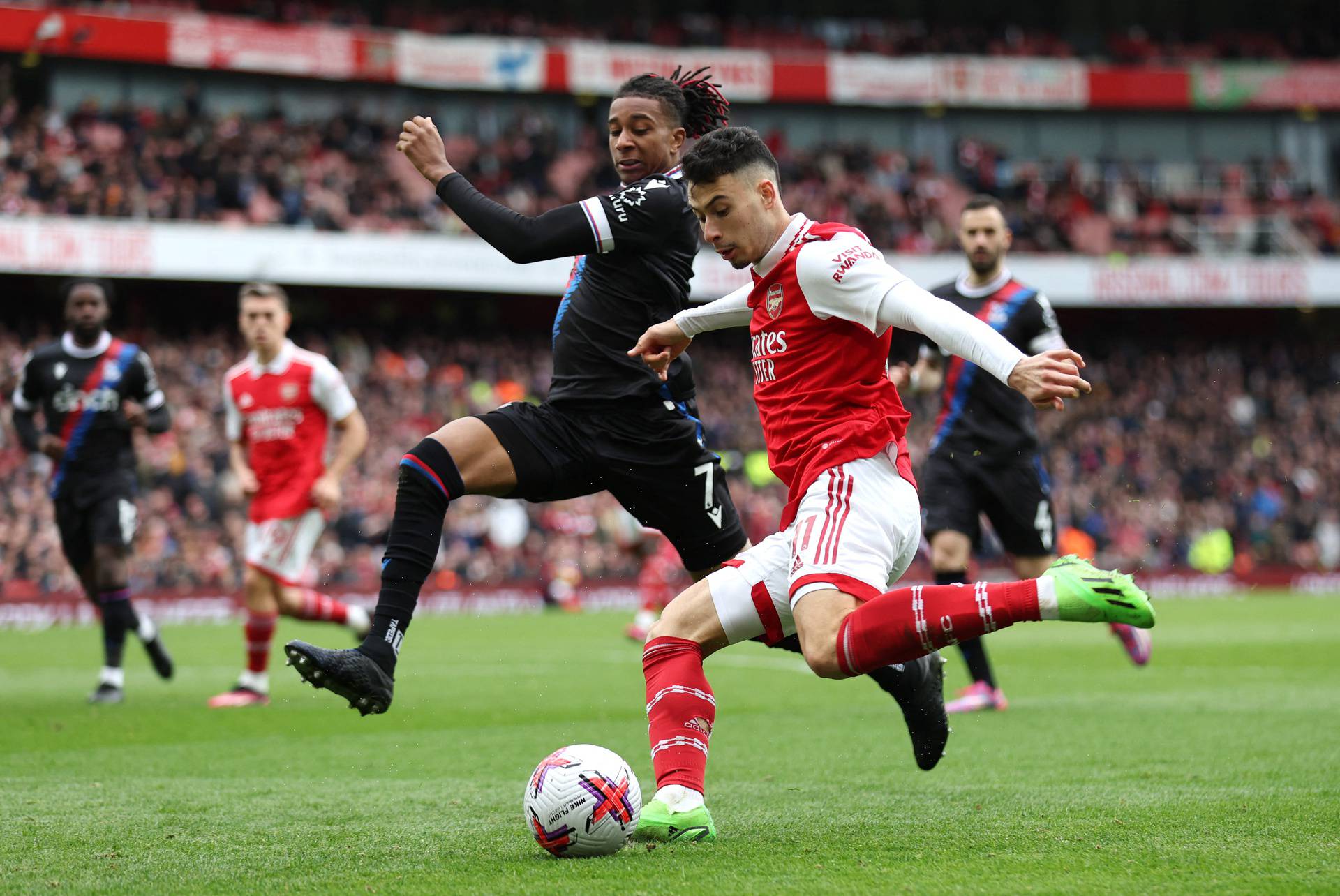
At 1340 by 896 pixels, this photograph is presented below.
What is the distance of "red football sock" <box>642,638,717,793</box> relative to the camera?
14.7ft

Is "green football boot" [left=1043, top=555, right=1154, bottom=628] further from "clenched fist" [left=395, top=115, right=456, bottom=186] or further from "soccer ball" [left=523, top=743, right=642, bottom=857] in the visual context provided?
"clenched fist" [left=395, top=115, right=456, bottom=186]

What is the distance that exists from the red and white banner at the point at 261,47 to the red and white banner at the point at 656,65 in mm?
4594

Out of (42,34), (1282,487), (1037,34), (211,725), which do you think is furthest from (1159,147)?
(211,725)

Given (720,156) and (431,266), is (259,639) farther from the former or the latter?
(431,266)

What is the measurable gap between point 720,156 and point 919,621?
1.52 m

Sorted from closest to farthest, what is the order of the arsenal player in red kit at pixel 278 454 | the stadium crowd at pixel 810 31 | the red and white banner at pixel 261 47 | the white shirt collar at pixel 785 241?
the white shirt collar at pixel 785 241, the arsenal player in red kit at pixel 278 454, the red and white banner at pixel 261 47, the stadium crowd at pixel 810 31

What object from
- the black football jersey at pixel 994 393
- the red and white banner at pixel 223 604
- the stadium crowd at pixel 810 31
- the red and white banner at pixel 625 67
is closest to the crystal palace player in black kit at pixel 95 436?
the black football jersey at pixel 994 393

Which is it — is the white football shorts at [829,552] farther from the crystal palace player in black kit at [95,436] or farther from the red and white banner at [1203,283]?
the red and white banner at [1203,283]

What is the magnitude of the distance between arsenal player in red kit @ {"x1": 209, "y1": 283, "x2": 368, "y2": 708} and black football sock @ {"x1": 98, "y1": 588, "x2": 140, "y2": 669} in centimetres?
73

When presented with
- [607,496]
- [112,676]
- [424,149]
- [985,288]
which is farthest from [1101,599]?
[607,496]

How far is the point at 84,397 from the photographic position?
31.0ft

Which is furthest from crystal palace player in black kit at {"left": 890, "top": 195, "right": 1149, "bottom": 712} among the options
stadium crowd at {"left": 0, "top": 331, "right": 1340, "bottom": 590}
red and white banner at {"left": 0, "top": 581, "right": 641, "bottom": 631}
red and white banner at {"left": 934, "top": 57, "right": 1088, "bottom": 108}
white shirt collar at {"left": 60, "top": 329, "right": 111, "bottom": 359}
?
red and white banner at {"left": 934, "top": 57, "right": 1088, "bottom": 108}

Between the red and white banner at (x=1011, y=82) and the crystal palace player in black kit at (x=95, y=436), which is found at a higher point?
the red and white banner at (x=1011, y=82)

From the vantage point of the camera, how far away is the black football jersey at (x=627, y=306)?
5.26 m
